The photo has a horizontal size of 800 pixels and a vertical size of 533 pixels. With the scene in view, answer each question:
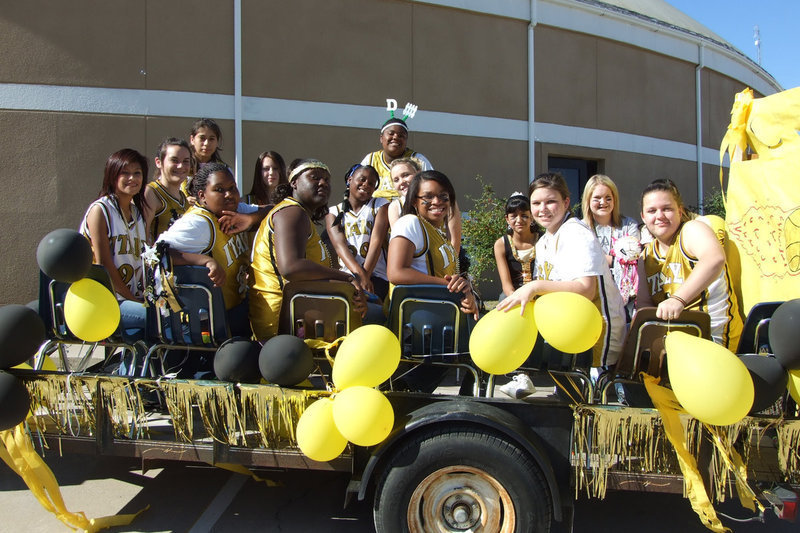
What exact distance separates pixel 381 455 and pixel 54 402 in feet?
5.42

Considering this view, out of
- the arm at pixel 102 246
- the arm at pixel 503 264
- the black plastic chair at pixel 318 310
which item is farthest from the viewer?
the arm at pixel 503 264

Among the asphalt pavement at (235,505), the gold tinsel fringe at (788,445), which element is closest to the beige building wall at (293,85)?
the asphalt pavement at (235,505)

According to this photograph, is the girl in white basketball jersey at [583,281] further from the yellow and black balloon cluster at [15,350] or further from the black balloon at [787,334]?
the yellow and black balloon cluster at [15,350]

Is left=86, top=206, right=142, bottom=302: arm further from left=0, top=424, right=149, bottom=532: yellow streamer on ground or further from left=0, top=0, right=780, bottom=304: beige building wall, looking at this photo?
left=0, top=0, right=780, bottom=304: beige building wall

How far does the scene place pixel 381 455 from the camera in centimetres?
263

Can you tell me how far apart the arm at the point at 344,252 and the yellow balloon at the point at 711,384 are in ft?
7.25

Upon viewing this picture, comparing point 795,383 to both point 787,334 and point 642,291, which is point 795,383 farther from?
point 642,291

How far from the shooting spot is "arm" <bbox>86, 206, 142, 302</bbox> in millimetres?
3631

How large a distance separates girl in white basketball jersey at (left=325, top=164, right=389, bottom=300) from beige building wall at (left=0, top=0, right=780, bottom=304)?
5139 millimetres

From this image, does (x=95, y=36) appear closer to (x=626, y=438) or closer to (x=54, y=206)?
(x=54, y=206)

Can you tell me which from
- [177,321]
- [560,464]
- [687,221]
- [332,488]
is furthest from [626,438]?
[177,321]

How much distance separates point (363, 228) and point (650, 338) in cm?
243

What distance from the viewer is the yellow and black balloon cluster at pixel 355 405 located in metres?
2.48

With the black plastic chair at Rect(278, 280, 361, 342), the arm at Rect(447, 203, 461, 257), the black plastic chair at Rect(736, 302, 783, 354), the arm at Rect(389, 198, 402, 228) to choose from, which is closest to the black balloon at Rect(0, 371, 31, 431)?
the black plastic chair at Rect(278, 280, 361, 342)
